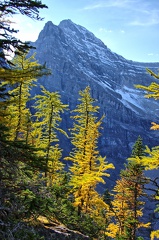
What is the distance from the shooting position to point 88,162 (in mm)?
24172

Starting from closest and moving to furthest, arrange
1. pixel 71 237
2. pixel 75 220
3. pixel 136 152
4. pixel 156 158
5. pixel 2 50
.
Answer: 1. pixel 2 50
2. pixel 156 158
3. pixel 71 237
4. pixel 75 220
5. pixel 136 152

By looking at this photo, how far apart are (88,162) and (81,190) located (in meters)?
2.43

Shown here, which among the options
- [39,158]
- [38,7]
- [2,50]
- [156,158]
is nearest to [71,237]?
[156,158]

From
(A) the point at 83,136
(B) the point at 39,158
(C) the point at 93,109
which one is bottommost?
(B) the point at 39,158

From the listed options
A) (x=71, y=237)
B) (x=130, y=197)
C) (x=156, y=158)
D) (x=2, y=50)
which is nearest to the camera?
(x=2, y=50)

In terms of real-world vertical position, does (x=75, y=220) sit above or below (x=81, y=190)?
below

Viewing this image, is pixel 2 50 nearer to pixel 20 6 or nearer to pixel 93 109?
pixel 20 6

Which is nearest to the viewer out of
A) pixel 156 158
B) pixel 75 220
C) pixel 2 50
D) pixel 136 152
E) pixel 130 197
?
pixel 2 50

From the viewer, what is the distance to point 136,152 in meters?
23.6

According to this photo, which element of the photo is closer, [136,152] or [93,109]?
[136,152]

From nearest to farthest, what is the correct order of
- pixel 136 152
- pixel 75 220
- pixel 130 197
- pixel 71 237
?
pixel 71 237 → pixel 75 220 → pixel 136 152 → pixel 130 197

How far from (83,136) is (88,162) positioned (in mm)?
2507

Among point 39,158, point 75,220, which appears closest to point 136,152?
point 75,220

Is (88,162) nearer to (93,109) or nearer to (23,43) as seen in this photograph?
(93,109)
